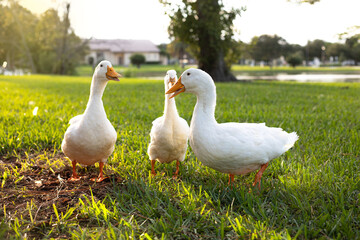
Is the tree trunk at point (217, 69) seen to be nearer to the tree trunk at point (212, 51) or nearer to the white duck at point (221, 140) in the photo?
the tree trunk at point (212, 51)

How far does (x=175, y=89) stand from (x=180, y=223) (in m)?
1.10

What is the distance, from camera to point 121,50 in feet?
162

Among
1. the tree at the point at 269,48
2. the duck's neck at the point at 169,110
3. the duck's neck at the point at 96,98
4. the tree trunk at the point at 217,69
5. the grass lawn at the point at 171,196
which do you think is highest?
the tree at the point at 269,48

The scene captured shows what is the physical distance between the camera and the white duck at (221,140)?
239cm

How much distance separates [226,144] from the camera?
2.38 meters

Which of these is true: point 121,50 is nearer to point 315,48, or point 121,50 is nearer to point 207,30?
point 207,30

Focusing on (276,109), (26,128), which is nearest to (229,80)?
(276,109)

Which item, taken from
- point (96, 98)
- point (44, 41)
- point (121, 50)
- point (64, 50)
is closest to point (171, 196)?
point (96, 98)

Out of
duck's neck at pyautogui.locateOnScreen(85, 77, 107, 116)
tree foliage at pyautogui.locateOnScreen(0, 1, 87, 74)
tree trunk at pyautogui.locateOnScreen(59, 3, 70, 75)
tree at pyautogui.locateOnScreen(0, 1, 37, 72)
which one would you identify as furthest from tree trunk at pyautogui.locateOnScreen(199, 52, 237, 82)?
tree at pyautogui.locateOnScreen(0, 1, 37, 72)

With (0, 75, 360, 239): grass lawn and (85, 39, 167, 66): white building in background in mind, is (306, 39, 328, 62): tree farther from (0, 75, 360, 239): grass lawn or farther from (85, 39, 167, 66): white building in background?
(0, 75, 360, 239): grass lawn

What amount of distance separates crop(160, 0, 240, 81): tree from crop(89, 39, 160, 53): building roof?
93.4 ft

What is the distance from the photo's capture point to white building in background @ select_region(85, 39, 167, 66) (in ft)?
145

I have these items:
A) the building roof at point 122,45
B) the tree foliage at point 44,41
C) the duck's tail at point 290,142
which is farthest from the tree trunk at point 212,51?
the building roof at point 122,45

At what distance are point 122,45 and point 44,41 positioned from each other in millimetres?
21244
